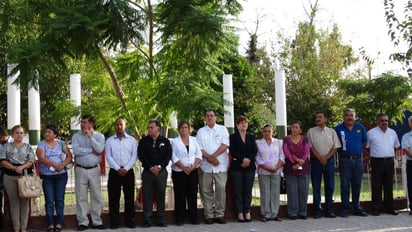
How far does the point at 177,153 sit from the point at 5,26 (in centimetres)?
448

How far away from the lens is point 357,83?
1814 centimetres

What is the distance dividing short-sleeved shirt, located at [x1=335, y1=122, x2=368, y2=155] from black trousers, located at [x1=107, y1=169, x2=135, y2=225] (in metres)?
3.77

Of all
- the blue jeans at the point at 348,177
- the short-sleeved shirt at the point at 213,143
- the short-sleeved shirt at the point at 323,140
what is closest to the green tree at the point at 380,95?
the blue jeans at the point at 348,177

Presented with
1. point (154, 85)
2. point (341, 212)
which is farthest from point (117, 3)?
point (341, 212)

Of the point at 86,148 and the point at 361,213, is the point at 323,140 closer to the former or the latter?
the point at 361,213

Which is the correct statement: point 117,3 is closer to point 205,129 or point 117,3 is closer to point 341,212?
point 205,129

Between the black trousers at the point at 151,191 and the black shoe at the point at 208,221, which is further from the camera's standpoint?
the black shoe at the point at 208,221

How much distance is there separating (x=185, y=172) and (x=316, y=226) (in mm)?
2303

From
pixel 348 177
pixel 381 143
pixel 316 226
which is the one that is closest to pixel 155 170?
pixel 316 226

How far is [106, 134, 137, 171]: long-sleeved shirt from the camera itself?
9484 millimetres

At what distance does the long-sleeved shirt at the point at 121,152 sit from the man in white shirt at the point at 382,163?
14.3 ft

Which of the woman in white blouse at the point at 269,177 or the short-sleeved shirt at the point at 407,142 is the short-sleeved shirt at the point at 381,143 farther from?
the woman in white blouse at the point at 269,177

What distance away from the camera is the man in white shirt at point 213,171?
32.5ft

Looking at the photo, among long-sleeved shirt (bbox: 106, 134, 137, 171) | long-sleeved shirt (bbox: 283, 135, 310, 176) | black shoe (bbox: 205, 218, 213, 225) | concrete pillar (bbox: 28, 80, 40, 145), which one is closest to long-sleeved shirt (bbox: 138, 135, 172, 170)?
long-sleeved shirt (bbox: 106, 134, 137, 171)
